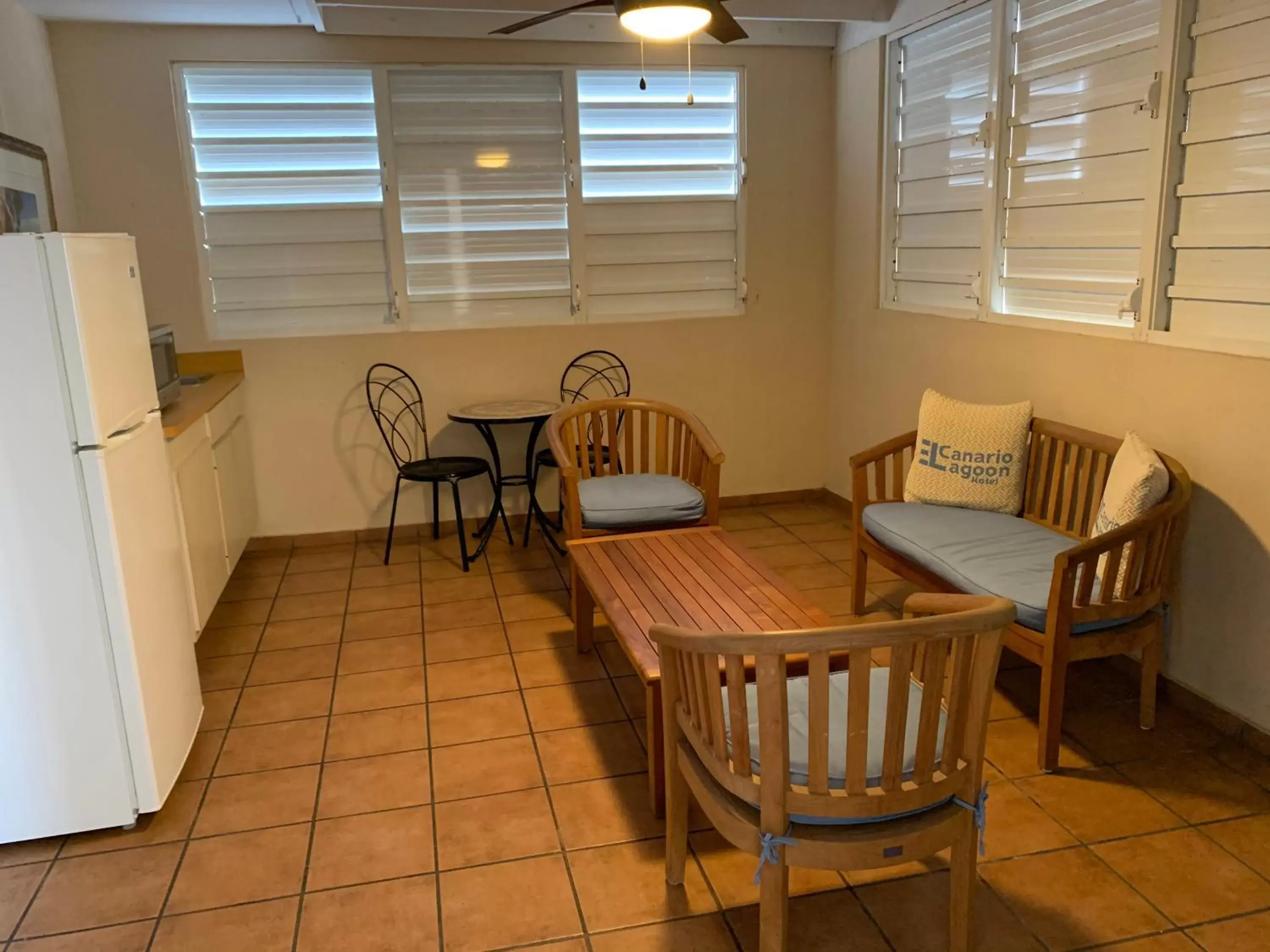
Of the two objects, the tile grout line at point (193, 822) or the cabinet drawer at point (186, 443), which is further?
the cabinet drawer at point (186, 443)

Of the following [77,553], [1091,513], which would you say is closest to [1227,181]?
[1091,513]

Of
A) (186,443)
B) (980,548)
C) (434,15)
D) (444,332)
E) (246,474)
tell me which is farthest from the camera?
(444,332)

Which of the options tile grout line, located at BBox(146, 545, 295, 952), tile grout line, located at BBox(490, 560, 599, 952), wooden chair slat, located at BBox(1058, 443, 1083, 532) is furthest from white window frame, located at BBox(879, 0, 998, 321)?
tile grout line, located at BBox(146, 545, 295, 952)

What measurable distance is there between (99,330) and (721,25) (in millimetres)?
1802

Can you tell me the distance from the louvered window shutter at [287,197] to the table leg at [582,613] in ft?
6.28

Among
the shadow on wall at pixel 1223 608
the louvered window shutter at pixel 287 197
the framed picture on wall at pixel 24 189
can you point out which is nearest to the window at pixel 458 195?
the louvered window shutter at pixel 287 197

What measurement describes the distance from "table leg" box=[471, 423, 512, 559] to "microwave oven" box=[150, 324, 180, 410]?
4.10ft

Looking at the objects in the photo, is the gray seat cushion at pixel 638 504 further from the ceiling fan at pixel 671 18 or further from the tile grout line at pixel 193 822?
the ceiling fan at pixel 671 18

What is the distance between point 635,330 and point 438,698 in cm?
236

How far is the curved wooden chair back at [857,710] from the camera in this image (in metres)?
1.55

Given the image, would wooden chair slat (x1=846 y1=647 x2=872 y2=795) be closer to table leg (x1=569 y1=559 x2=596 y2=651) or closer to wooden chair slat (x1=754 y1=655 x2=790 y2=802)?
wooden chair slat (x1=754 y1=655 x2=790 y2=802)

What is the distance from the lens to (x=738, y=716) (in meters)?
1.65

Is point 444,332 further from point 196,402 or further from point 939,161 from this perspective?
point 939,161

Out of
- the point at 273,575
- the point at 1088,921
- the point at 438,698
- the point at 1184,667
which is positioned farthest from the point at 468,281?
the point at 1088,921
